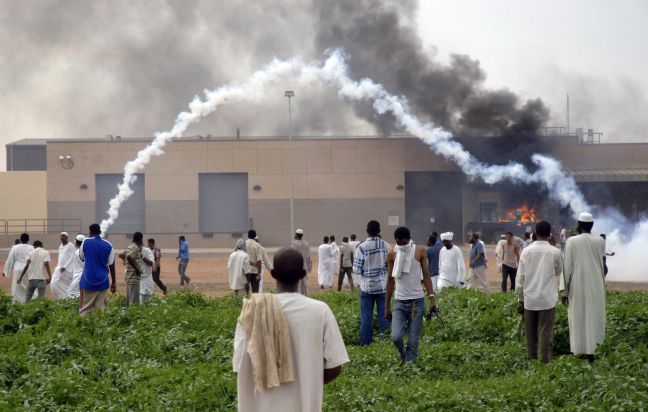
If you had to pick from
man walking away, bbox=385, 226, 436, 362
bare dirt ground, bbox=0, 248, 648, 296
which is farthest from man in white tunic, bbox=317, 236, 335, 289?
man walking away, bbox=385, 226, 436, 362

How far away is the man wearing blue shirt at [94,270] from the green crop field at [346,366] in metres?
0.61

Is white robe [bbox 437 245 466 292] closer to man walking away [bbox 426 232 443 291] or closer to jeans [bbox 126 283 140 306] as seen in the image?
man walking away [bbox 426 232 443 291]

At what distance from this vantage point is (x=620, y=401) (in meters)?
7.70

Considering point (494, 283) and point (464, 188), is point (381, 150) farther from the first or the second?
point (494, 283)

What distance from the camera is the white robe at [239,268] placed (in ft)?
56.0

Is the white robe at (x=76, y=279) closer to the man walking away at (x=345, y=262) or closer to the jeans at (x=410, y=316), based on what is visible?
the man walking away at (x=345, y=262)

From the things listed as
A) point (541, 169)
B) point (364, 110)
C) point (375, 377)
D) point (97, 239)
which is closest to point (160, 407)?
point (375, 377)

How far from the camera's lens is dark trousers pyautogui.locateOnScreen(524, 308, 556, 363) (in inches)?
393

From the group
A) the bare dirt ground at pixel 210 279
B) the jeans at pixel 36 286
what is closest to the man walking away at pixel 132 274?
the jeans at pixel 36 286

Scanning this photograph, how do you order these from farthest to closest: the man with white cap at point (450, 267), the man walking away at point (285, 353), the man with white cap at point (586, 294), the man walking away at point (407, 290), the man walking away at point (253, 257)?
1. the man with white cap at point (450, 267)
2. the man walking away at point (253, 257)
3. the man walking away at point (407, 290)
4. the man with white cap at point (586, 294)
5. the man walking away at point (285, 353)

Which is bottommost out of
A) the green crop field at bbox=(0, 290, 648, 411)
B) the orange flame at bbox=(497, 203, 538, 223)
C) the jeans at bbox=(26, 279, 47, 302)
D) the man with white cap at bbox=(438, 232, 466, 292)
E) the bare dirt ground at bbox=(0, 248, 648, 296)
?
the bare dirt ground at bbox=(0, 248, 648, 296)

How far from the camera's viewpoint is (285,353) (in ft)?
16.6

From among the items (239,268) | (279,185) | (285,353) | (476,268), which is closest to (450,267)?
(476,268)

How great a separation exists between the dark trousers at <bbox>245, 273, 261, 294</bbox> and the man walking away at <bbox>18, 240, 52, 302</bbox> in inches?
149
